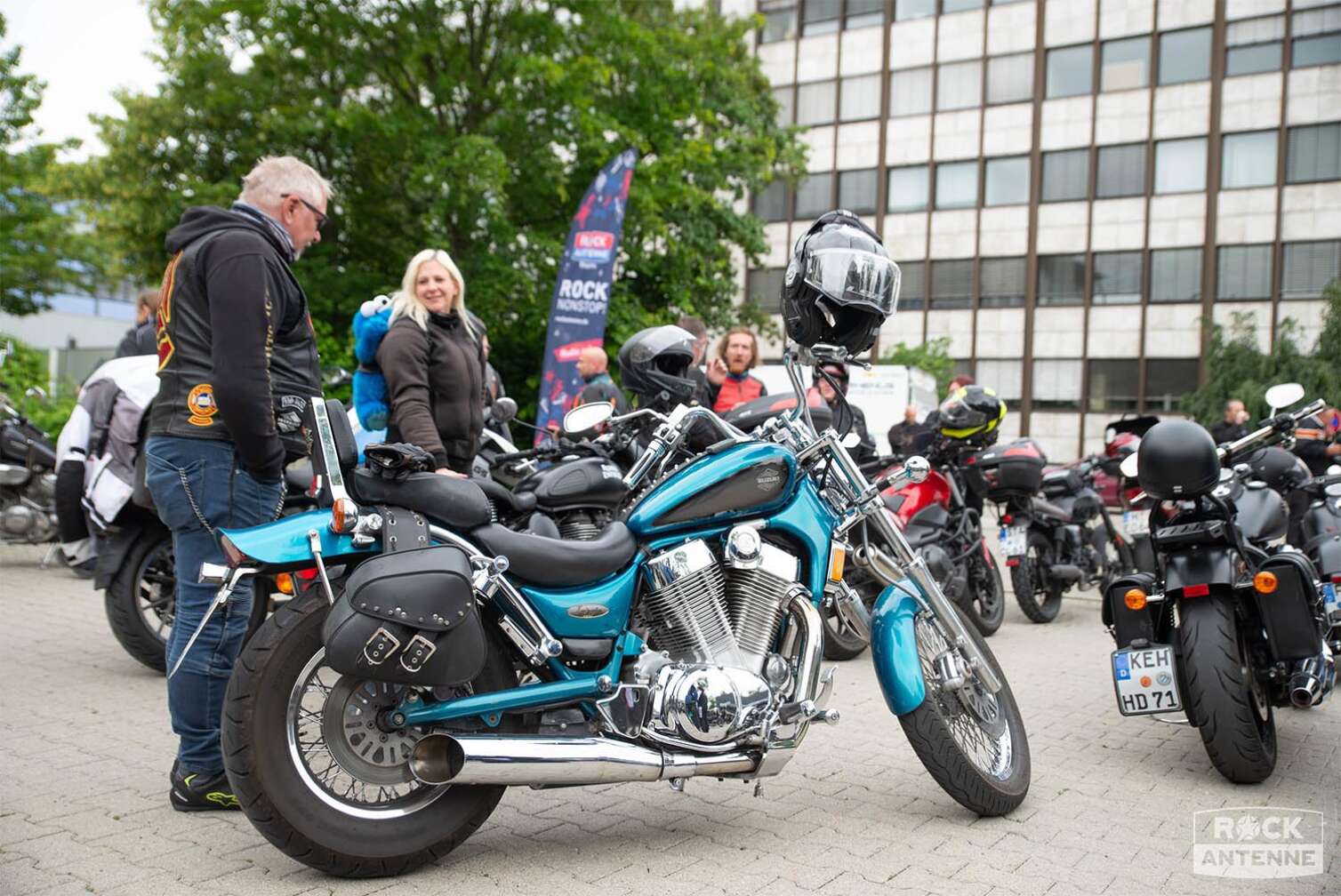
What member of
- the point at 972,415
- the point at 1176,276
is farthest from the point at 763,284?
the point at 972,415

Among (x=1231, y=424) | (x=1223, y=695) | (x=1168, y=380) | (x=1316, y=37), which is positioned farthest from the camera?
(x=1168, y=380)

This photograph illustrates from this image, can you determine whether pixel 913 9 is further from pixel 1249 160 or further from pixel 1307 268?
pixel 1307 268

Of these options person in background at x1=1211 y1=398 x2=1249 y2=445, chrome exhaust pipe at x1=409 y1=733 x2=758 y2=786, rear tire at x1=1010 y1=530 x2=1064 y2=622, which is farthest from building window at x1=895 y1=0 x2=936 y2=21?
chrome exhaust pipe at x1=409 y1=733 x2=758 y2=786

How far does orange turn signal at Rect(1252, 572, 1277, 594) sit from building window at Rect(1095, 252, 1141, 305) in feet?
109

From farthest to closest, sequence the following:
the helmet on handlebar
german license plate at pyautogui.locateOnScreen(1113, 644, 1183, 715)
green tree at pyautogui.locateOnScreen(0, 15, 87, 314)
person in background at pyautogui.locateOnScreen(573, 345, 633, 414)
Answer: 1. green tree at pyautogui.locateOnScreen(0, 15, 87, 314)
2. person in background at pyautogui.locateOnScreen(573, 345, 633, 414)
3. the helmet on handlebar
4. german license plate at pyautogui.locateOnScreen(1113, 644, 1183, 715)

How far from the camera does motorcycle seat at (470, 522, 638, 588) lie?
341 cm

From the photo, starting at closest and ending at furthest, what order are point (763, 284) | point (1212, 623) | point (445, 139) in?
point (1212, 623)
point (445, 139)
point (763, 284)

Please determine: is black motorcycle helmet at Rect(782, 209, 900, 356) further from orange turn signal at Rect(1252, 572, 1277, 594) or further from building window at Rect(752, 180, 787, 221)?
building window at Rect(752, 180, 787, 221)

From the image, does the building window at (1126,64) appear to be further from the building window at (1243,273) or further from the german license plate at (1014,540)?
the german license plate at (1014,540)

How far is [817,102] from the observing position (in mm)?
39469

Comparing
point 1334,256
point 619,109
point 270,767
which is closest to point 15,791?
point 270,767

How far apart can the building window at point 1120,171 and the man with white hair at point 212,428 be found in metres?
35.1

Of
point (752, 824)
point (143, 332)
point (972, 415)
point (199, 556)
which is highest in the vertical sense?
point (143, 332)

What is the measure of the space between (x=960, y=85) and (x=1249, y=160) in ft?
28.1
